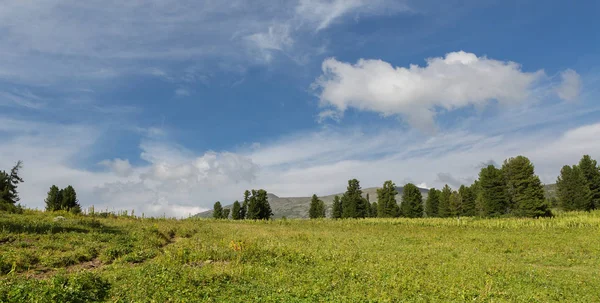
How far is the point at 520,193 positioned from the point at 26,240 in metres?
68.4

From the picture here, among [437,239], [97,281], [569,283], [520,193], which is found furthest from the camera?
[520,193]

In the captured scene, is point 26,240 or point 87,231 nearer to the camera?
point 26,240

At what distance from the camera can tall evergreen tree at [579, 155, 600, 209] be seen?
80.5m

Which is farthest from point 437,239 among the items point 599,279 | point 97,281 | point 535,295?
point 97,281

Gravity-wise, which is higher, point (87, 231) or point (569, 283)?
point (87, 231)

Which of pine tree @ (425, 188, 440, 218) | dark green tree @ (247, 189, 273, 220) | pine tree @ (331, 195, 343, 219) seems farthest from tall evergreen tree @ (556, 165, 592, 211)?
dark green tree @ (247, 189, 273, 220)

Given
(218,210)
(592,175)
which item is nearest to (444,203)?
(592,175)

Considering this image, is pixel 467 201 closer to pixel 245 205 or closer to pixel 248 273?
pixel 245 205

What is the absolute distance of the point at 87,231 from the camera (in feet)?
76.3

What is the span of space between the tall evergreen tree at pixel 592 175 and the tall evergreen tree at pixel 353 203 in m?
52.9

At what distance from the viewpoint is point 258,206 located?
88.3m

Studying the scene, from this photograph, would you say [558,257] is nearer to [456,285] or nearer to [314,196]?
[456,285]

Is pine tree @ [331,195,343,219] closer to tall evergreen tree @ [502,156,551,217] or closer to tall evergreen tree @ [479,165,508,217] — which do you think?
tall evergreen tree @ [479,165,508,217]

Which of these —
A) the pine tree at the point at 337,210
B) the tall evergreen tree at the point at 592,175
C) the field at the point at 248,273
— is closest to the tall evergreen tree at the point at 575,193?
the tall evergreen tree at the point at 592,175
